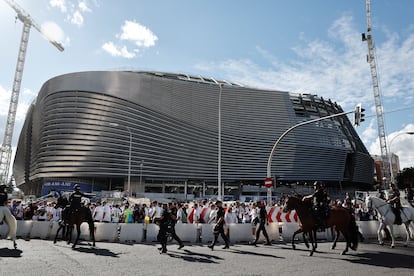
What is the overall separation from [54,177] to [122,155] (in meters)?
16.0

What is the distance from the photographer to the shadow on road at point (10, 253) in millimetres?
10250

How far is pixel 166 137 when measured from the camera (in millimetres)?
77938

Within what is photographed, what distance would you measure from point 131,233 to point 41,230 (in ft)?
16.8

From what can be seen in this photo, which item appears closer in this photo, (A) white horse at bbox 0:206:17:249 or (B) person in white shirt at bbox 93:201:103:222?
(A) white horse at bbox 0:206:17:249

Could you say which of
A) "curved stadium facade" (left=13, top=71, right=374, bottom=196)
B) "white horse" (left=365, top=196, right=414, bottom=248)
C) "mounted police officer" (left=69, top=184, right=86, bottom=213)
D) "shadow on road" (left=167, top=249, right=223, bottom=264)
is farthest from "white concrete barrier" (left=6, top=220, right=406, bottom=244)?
→ "curved stadium facade" (left=13, top=71, right=374, bottom=196)

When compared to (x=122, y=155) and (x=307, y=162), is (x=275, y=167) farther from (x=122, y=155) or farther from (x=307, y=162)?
(x=122, y=155)

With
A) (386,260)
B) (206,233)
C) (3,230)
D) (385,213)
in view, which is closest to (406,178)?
(385,213)

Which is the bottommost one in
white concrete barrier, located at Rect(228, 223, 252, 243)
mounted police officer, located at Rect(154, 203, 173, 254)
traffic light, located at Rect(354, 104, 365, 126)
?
white concrete barrier, located at Rect(228, 223, 252, 243)

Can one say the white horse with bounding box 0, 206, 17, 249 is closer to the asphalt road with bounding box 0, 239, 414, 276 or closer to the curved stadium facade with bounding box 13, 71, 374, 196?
the asphalt road with bounding box 0, 239, 414, 276

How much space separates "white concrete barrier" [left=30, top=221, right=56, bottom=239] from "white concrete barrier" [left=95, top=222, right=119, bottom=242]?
2.68m

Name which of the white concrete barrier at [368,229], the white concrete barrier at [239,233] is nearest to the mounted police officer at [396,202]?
the white concrete barrier at [368,229]

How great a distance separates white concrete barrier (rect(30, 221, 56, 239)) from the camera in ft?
54.4

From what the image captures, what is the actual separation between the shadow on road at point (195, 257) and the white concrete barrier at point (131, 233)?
454 centimetres

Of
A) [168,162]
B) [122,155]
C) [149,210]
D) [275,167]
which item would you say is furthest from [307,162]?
A: [149,210]
